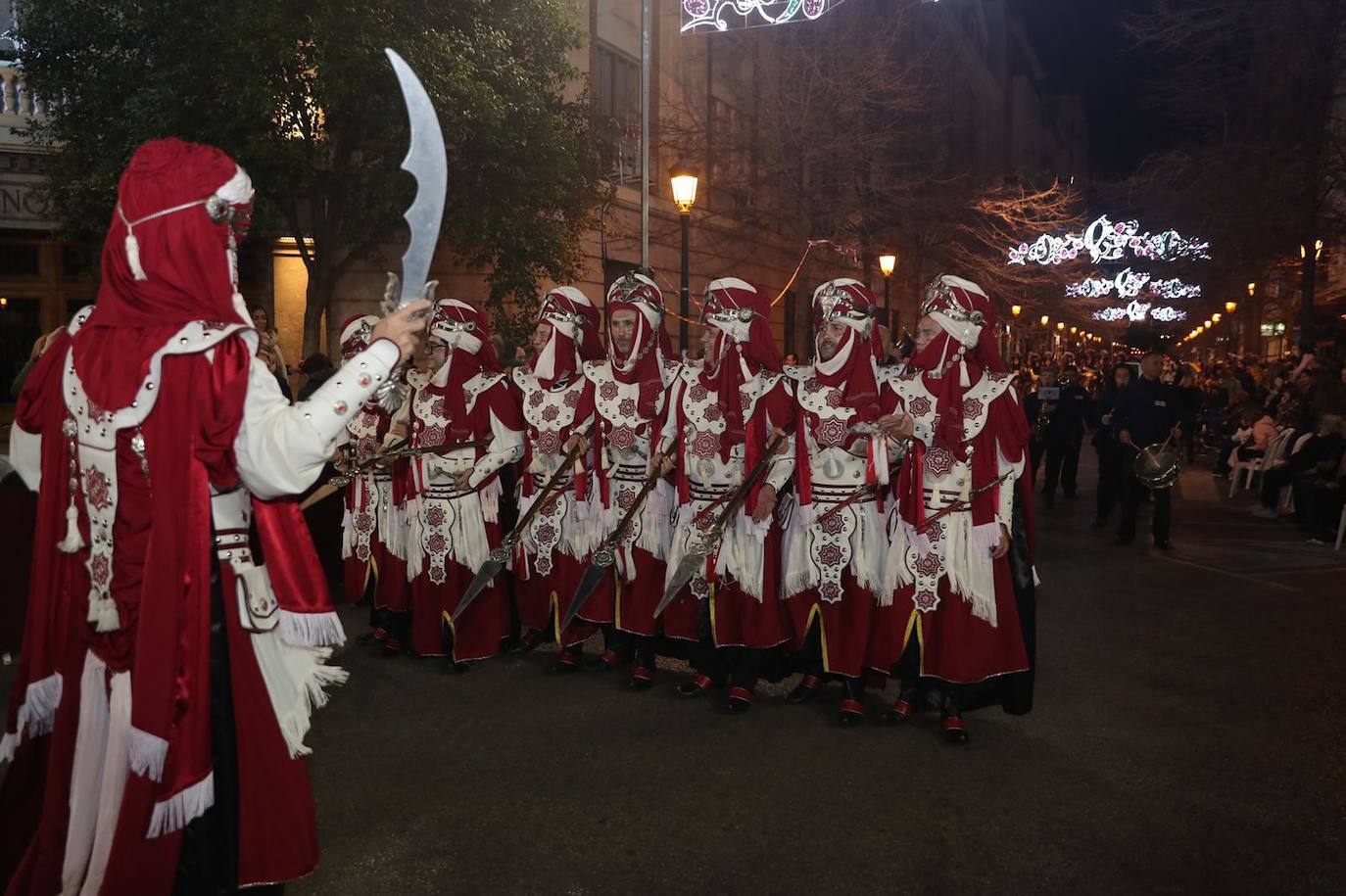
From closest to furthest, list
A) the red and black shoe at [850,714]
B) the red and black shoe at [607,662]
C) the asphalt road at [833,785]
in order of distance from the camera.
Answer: the asphalt road at [833,785] < the red and black shoe at [850,714] < the red and black shoe at [607,662]

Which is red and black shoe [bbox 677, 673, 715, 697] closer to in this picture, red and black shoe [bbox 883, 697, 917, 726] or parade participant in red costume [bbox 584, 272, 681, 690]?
parade participant in red costume [bbox 584, 272, 681, 690]

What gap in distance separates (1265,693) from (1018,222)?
22336 mm

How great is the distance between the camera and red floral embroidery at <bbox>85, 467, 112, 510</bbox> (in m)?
2.60

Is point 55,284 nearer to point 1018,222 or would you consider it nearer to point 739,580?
point 739,580

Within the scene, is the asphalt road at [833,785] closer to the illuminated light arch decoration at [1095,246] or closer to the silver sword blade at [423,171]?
the silver sword blade at [423,171]

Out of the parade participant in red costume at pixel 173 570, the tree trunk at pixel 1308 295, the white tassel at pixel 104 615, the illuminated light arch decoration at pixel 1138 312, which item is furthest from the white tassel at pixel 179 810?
the illuminated light arch decoration at pixel 1138 312

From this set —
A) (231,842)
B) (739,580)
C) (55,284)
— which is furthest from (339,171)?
(231,842)

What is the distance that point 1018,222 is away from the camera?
26188mm

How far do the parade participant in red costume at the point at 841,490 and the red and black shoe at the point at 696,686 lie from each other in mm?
744

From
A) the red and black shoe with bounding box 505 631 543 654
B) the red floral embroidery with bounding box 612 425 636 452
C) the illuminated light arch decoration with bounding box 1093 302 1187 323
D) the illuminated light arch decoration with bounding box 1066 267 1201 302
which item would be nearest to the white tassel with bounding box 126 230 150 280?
the red floral embroidery with bounding box 612 425 636 452

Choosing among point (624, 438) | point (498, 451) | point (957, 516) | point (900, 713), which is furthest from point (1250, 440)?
point (498, 451)

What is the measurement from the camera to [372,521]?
665 centimetres

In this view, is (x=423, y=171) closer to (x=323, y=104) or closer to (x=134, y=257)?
(x=134, y=257)

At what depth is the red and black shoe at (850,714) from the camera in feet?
17.5
